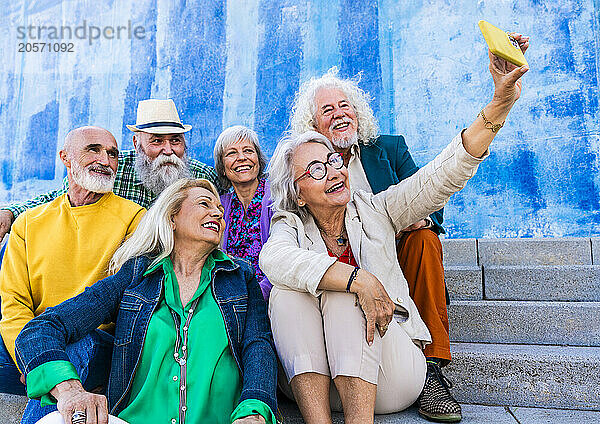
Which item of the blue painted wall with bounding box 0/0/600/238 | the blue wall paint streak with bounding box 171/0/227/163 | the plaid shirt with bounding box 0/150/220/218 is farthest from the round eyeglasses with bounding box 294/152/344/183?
the blue wall paint streak with bounding box 171/0/227/163

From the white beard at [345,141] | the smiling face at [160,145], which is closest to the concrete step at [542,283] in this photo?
the white beard at [345,141]

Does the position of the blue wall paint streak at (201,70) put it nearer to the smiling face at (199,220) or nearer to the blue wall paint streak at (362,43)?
the blue wall paint streak at (362,43)

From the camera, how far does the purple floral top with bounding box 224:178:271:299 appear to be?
2.60 meters

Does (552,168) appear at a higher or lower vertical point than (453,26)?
lower

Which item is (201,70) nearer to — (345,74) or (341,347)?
(345,74)

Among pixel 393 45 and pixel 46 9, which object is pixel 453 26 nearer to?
pixel 393 45

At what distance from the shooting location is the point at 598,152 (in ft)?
12.8

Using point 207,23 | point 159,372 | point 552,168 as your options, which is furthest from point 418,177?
point 207,23

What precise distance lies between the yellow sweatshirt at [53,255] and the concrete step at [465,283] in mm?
1665

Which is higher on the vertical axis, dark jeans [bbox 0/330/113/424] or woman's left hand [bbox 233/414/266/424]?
dark jeans [bbox 0/330/113/424]

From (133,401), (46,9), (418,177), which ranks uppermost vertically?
(46,9)

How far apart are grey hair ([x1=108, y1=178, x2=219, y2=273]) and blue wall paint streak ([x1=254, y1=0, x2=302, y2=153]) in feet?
8.83

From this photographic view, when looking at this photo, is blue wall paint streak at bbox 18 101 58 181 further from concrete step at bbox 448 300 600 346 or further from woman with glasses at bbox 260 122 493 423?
concrete step at bbox 448 300 600 346

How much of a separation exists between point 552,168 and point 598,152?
1.04 feet
